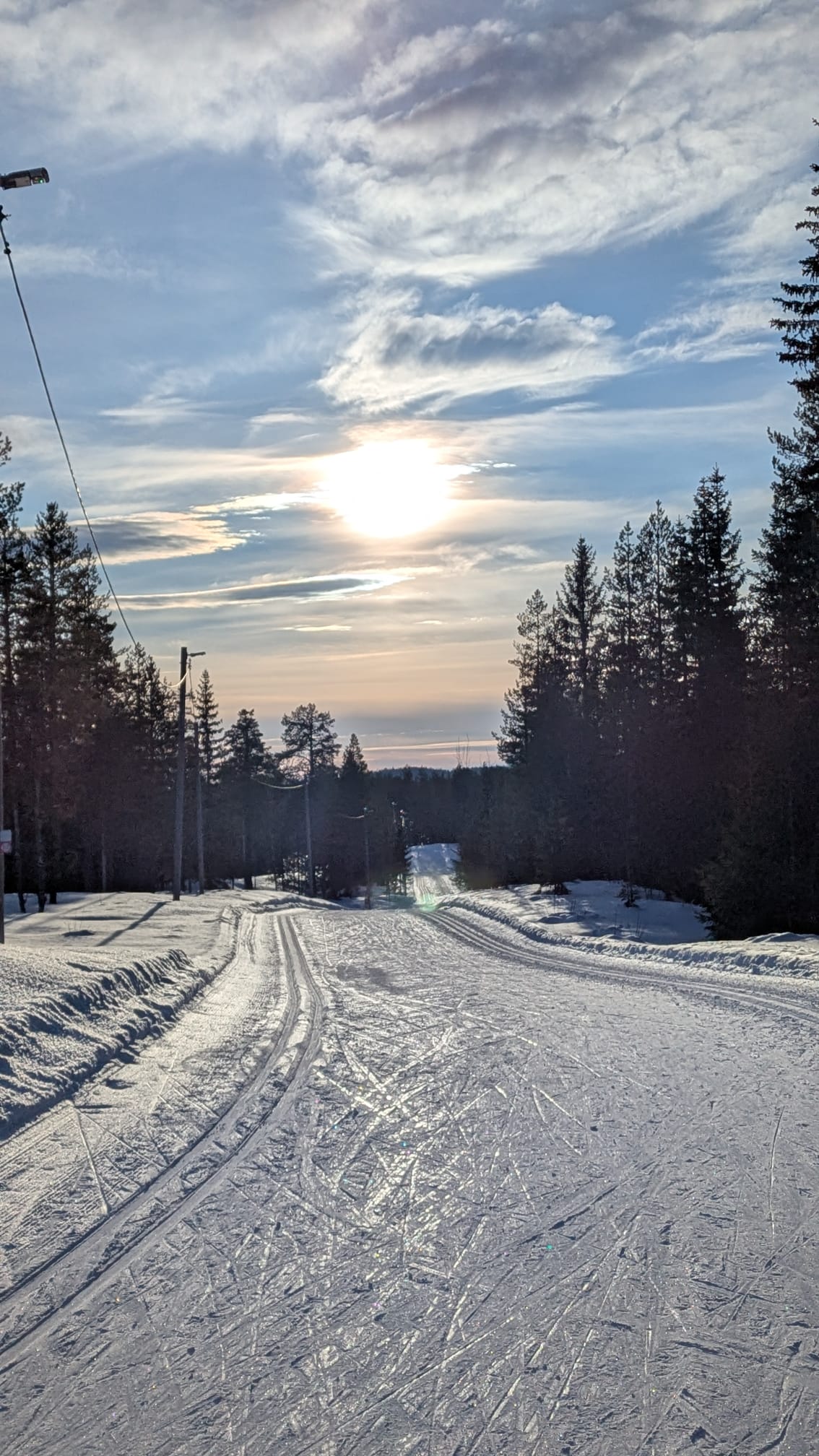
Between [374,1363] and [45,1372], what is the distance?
4.11 feet

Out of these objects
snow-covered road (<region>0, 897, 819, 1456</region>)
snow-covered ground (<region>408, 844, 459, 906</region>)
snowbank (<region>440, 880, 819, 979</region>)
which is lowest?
snow-covered ground (<region>408, 844, 459, 906</region>)

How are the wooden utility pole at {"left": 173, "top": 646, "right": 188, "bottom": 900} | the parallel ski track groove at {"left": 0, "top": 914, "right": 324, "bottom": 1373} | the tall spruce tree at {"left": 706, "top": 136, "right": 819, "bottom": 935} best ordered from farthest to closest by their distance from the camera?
1. the wooden utility pole at {"left": 173, "top": 646, "right": 188, "bottom": 900}
2. the tall spruce tree at {"left": 706, "top": 136, "right": 819, "bottom": 935}
3. the parallel ski track groove at {"left": 0, "top": 914, "right": 324, "bottom": 1373}

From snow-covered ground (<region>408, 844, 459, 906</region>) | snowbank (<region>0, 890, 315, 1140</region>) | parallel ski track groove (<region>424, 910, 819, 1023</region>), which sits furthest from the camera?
snow-covered ground (<region>408, 844, 459, 906</region>)

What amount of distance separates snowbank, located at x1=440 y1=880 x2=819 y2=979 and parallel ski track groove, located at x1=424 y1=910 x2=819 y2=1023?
45.6 inches

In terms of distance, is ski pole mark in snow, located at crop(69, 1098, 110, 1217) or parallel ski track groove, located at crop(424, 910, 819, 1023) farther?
parallel ski track groove, located at crop(424, 910, 819, 1023)

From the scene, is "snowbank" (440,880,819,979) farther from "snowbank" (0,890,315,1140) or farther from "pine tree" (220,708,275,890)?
"pine tree" (220,708,275,890)

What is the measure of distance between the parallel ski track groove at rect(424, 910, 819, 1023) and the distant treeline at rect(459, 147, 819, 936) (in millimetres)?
5712

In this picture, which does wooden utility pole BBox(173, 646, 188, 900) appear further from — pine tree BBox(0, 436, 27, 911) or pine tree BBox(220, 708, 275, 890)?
pine tree BBox(220, 708, 275, 890)

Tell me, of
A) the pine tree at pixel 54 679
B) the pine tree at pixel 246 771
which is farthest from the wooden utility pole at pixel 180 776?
the pine tree at pixel 246 771

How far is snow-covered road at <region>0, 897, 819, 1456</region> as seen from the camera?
12.3 feet

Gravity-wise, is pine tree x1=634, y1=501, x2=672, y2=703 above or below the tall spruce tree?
above

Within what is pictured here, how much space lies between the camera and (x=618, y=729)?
44812 mm

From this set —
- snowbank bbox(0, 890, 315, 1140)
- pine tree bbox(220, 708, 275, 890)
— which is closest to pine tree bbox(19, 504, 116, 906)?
snowbank bbox(0, 890, 315, 1140)

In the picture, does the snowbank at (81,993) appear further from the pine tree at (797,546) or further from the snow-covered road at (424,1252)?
the pine tree at (797,546)
